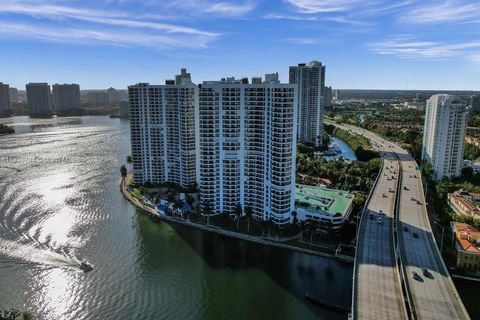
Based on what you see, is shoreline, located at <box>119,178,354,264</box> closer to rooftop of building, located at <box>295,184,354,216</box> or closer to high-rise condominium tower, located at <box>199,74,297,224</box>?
high-rise condominium tower, located at <box>199,74,297,224</box>

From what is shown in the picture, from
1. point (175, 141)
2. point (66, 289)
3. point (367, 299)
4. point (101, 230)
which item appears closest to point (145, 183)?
point (175, 141)

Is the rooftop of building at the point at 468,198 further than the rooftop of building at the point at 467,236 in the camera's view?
Yes

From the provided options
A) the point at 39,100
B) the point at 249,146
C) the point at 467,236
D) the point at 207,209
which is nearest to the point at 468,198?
the point at 467,236

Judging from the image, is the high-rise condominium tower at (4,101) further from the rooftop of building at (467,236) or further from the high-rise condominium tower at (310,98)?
the rooftop of building at (467,236)

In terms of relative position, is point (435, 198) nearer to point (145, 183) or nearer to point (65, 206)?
point (145, 183)

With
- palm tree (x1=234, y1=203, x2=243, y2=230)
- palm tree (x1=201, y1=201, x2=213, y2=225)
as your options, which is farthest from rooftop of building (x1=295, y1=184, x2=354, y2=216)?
palm tree (x1=201, y1=201, x2=213, y2=225)

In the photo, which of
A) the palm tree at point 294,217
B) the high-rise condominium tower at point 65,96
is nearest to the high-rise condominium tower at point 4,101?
the high-rise condominium tower at point 65,96
